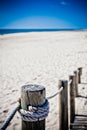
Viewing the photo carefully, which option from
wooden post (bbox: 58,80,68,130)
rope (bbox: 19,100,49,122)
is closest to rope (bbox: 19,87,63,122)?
rope (bbox: 19,100,49,122)

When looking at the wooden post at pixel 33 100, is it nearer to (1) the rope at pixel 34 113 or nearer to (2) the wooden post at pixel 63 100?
(1) the rope at pixel 34 113

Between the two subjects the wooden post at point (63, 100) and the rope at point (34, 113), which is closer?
the rope at point (34, 113)

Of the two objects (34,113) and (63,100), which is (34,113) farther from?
(63,100)

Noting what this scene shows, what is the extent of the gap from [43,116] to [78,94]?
157 inches

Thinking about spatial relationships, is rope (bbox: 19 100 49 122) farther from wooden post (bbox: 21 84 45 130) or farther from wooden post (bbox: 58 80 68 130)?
wooden post (bbox: 58 80 68 130)

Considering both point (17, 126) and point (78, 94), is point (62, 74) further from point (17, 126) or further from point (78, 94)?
point (17, 126)

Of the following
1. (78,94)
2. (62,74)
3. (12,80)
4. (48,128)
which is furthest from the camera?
(62,74)

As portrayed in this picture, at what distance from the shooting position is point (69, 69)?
866 centimetres

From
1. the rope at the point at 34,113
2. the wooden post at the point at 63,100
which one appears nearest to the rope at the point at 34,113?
the rope at the point at 34,113

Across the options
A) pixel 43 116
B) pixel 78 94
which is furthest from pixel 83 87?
pixel 43 116

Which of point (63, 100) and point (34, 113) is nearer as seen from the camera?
point (34, 113)

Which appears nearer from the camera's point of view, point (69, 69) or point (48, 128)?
point (48, 128)

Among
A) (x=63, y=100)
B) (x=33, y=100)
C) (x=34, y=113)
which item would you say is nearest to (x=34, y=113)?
(x=34, y=113)

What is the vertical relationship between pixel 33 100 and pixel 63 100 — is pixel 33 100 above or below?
above
